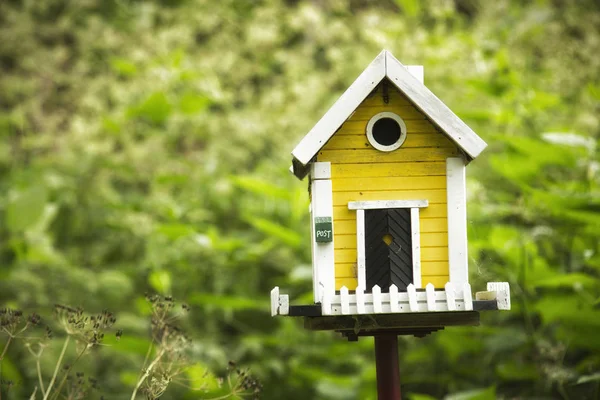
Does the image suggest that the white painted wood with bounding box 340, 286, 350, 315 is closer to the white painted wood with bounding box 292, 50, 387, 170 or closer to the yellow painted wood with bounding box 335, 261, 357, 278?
the yellow painted wood with bounding box 335, 261, 357, 278

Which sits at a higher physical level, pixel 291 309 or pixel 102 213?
pixel 102 213

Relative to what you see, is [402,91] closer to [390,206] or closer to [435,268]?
[390,206]

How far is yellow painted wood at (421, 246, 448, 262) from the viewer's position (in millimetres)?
2789

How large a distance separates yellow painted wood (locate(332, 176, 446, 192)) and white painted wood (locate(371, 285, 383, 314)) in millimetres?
463

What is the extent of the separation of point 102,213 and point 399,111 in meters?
4.62

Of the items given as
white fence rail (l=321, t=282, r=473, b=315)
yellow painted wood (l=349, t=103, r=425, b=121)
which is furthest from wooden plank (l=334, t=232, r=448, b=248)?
yellow painted wood (l=349, t=103, r=425, b=121)

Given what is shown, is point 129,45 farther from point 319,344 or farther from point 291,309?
point 291,309

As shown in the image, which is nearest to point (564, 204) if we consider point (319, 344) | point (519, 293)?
point (519, 293)

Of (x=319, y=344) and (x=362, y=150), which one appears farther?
(x=319, y=344)

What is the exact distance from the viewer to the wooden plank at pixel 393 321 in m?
2.69

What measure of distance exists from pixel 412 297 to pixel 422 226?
37 centimetres

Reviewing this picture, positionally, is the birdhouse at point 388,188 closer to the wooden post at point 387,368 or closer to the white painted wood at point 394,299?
the white painted wood at point 394,299

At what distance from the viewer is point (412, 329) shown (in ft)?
9.28

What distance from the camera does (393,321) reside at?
8.91 ft
